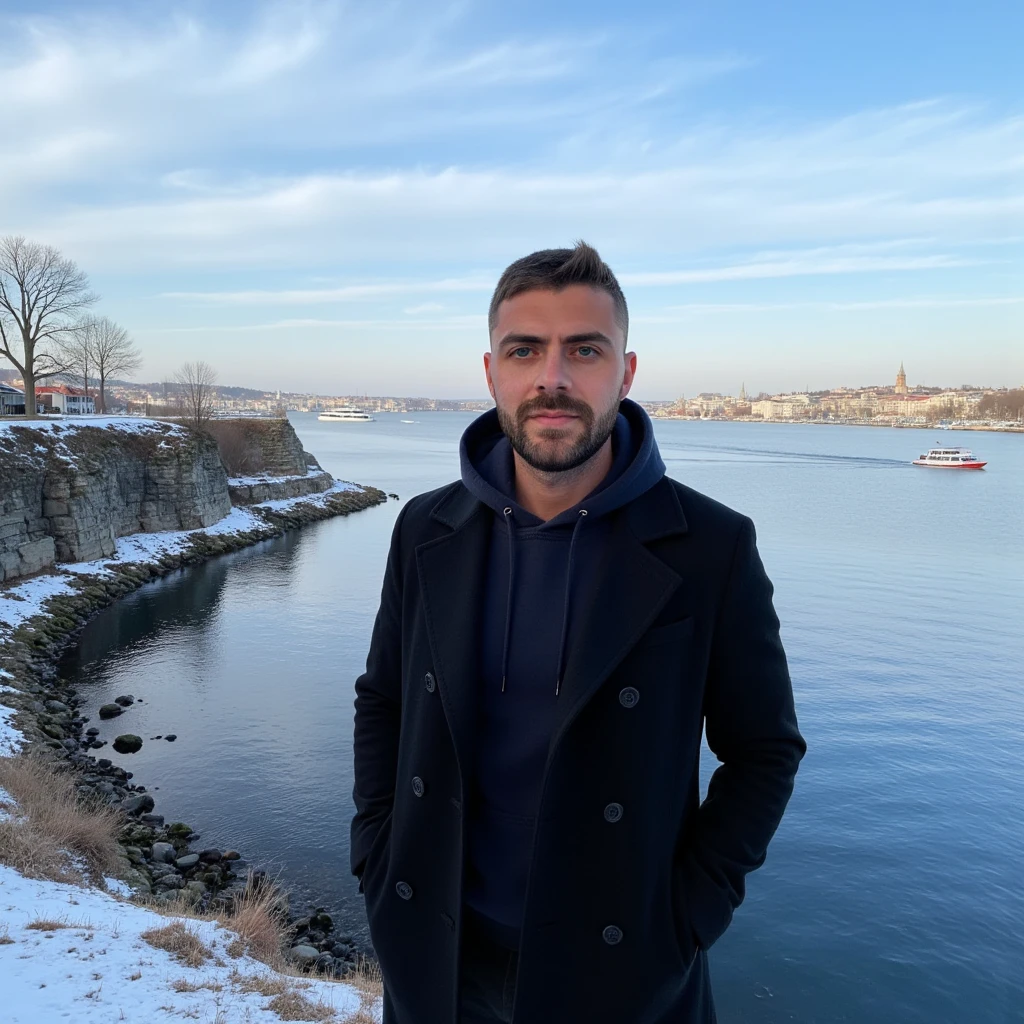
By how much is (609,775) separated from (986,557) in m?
33.5

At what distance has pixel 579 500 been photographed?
85.6 inches

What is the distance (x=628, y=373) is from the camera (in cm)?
233

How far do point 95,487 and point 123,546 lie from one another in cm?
271

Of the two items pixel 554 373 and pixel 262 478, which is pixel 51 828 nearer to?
pixel 554 373

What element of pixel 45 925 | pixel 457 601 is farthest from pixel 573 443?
pixel 45 925

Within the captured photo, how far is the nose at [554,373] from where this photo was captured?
205 centimetres

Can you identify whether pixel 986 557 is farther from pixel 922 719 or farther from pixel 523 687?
pixel 523 687

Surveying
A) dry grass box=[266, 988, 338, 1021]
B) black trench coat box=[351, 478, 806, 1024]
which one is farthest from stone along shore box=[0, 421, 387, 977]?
black trench coat box=[351, 478, 806, 1024]

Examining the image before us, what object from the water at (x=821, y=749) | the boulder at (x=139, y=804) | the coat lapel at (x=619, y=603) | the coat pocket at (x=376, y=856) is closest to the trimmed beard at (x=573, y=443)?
the coat lapel at (x=619, y=603)

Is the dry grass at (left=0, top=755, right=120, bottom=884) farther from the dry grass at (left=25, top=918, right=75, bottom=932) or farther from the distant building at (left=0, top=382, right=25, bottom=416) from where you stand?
the distant building at (left=0, top=382, right=25, bottom=416)

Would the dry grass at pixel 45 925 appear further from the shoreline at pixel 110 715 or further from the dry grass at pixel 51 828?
the shoreline at pixel 110 715

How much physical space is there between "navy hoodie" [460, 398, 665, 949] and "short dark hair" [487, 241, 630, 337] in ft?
1.41

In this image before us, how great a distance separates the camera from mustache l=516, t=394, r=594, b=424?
2059mm

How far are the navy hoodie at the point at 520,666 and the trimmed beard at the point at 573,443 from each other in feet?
0.35
